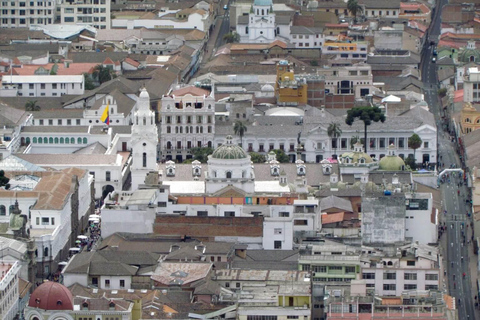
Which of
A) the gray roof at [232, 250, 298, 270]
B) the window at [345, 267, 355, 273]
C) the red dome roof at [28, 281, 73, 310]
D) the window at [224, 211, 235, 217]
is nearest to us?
the red dome roof at [28, 281, 73, 310]

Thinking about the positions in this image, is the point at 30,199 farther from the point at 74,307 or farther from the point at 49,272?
the point at 74,307

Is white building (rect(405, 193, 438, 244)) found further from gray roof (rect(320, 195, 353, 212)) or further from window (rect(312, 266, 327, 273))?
window (rect(312, 266, 327, 273))

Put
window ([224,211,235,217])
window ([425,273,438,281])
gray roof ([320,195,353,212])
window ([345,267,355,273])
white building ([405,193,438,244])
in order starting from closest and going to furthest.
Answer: window ([425,273,438,281])
window ([345,267,355,273])
white building ([405,193,438,244])
window ([224,211,235,217])
gray roof ([320,195,353,212])

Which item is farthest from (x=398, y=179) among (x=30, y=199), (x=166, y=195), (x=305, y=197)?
(x=30, y=199)

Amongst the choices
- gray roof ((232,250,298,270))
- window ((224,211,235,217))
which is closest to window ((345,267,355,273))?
gray roof ((232,250,298,270))

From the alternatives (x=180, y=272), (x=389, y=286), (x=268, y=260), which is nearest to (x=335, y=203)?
(x=268, y=260)

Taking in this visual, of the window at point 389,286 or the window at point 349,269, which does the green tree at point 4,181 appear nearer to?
the window at point 349,269

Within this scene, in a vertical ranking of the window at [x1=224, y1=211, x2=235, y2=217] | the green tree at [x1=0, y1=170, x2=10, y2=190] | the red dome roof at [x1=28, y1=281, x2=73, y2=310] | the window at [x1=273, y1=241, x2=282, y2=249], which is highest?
the green tree at [x1=0, y1=170, x2=10, y2=190]
